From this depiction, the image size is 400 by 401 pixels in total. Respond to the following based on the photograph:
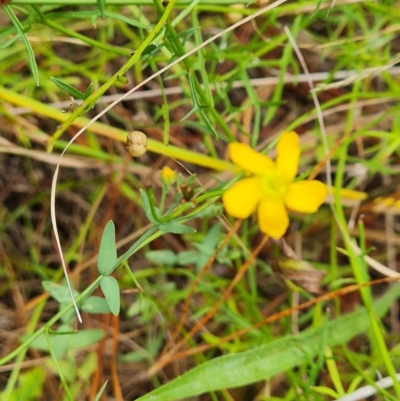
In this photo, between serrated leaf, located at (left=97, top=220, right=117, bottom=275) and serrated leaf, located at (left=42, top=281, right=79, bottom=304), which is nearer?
serrated leaf, located at (left=97, top=220, right=117, bottom=275)

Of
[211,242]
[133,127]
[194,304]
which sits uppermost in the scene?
[133,127]

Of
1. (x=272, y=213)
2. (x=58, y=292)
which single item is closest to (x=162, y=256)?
(x=58, y=292)

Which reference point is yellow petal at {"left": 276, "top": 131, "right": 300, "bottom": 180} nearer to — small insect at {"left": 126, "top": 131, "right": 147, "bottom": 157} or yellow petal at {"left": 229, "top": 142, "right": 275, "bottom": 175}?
yellow petal at {"left": 229, "top": 142, "right": 275, "bottom": 175}

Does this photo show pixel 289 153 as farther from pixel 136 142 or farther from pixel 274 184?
pixel 136 142

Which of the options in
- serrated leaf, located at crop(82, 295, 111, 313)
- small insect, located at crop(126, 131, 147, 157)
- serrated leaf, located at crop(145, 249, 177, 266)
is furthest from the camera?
serrated leaf, located at crop(145, 249, 177, 266)

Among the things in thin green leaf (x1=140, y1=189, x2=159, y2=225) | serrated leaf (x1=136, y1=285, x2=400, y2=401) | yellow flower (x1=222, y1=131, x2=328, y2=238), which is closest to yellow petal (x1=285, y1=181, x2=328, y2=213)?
yellow flower (x1=222, y1=131, x2=328, y2=238)

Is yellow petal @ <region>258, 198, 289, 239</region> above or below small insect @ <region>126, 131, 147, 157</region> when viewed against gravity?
below

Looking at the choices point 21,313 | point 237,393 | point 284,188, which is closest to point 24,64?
point 21,313

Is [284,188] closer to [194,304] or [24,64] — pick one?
[194,304]
